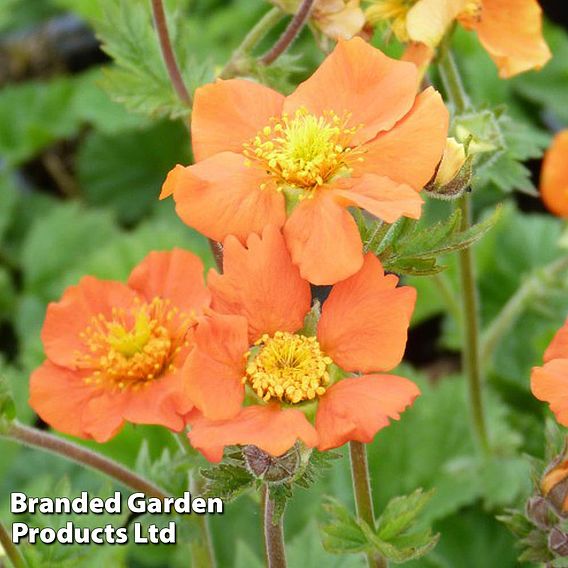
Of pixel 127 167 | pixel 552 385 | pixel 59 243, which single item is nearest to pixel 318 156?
pixel 552 385

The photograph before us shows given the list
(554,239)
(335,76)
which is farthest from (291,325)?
(554,239)

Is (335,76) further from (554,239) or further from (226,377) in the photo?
(554,239)

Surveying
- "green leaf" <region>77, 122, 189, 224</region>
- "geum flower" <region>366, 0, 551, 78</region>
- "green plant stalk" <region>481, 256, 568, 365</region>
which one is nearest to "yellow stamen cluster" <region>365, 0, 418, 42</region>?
"geum flower" <region>366, 0, 551, 78</region>

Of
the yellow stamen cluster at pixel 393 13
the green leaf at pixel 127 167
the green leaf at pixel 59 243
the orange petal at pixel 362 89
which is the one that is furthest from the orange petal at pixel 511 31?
the green leaf at pixel 127 167

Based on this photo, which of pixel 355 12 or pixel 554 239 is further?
pixel 554 239

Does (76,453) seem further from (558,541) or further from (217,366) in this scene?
(558,541)

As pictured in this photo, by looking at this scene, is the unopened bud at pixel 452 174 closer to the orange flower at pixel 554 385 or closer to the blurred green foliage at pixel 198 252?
the orange flower at pixel 554 385

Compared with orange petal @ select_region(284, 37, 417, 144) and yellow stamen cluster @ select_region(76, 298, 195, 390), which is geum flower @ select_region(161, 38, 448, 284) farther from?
yellow stamen cluster @ select_region(76, 298, 195, 390)
